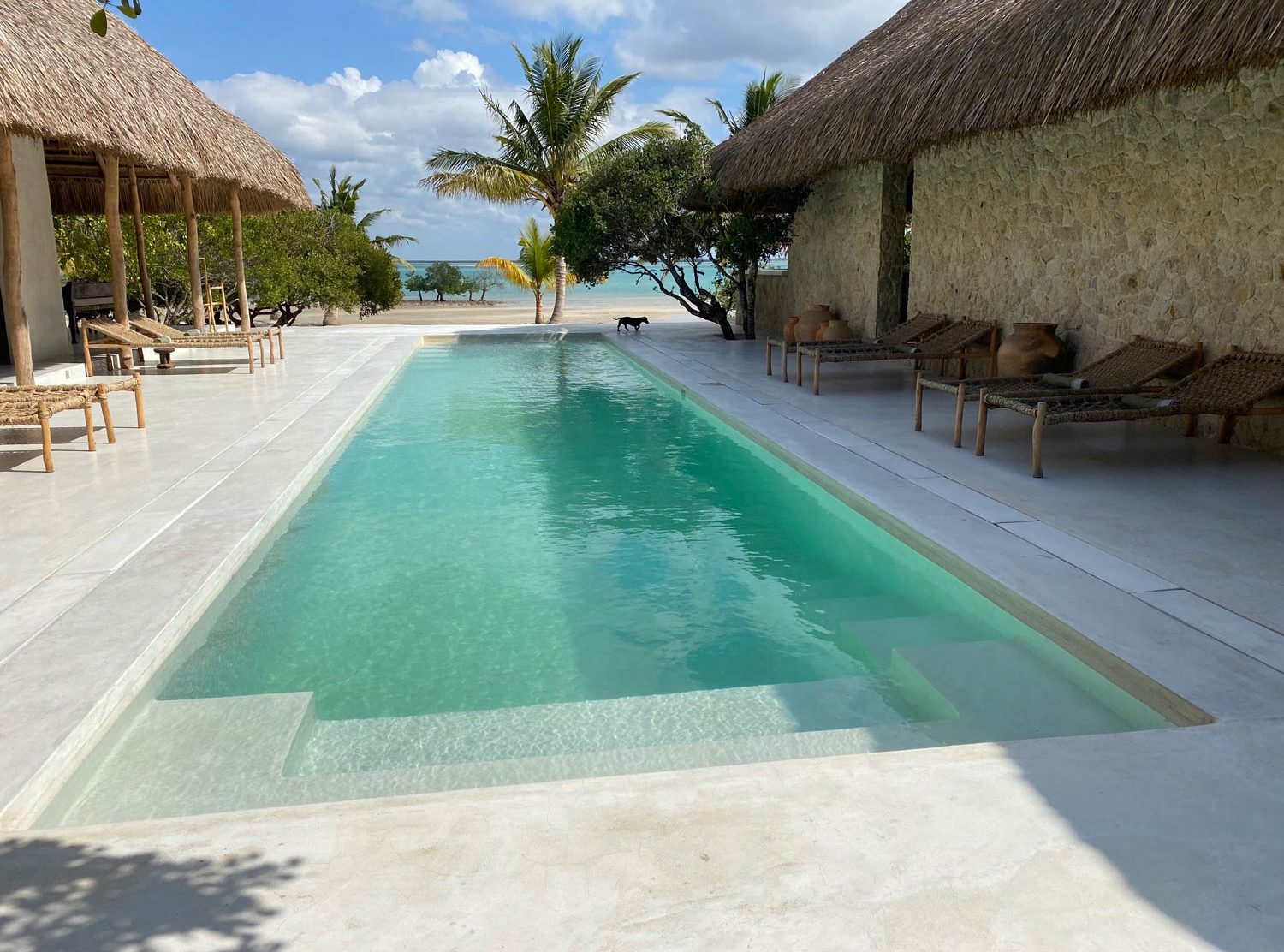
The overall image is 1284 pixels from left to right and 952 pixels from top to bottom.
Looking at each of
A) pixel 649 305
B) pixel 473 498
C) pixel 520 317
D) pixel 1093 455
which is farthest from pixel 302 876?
pixel 649 305

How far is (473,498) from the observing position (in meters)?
5.63

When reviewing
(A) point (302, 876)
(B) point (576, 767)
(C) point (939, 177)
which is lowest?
(B) point (576, 767)

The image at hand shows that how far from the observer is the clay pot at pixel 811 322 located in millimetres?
11047

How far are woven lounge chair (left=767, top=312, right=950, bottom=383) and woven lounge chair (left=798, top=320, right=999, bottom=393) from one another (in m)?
0.07

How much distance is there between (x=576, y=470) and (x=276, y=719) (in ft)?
11.5

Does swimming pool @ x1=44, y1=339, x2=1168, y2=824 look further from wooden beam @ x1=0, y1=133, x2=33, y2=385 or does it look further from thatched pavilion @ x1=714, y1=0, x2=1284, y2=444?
wooden beam @ x1=0, y1=133, x2=33, y2=385

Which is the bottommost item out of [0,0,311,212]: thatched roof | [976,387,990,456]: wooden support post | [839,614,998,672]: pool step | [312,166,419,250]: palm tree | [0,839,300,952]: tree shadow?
[839,614,998,672]: pool step

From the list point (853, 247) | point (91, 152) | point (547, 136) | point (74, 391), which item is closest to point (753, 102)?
point (547, 136)

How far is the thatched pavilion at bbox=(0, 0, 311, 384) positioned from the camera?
678cm

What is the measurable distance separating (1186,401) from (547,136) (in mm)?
15932

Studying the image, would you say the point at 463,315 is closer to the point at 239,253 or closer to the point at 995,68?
the point at 239,253

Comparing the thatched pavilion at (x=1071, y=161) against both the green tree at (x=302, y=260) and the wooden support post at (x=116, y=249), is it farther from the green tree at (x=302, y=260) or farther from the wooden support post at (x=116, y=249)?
the green tree at (x=302, y=260)

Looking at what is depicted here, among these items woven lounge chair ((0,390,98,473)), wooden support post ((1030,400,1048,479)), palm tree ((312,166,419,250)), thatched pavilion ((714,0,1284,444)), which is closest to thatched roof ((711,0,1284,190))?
thatched pavilion ((714,0,1284,444))

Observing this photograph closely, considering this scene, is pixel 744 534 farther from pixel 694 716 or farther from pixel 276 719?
pixel 276 719
